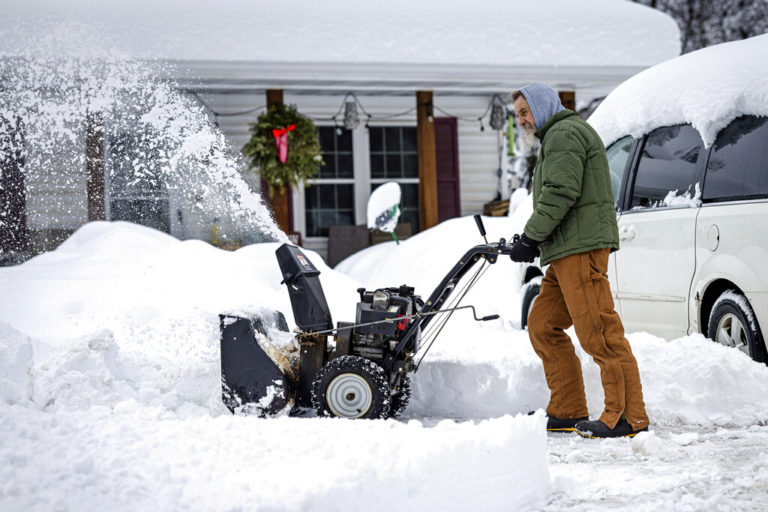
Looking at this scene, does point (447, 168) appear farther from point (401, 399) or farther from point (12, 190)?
point (401, 399)

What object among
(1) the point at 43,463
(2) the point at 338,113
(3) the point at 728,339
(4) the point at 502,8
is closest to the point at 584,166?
(3) the point at 728,339

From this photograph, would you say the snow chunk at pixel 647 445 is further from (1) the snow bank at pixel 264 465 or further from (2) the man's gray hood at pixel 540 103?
(2) the man's gray hood at pixel 540 103

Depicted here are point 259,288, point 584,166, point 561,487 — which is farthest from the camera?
point 259,288

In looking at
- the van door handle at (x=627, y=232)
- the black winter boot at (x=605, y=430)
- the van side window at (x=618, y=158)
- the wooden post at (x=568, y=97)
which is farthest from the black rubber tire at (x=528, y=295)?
the wooden post at (x=568, y=97)

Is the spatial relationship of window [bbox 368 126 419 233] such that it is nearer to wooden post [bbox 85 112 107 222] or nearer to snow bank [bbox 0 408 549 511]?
wooden post [bbox 85 112 107 222]

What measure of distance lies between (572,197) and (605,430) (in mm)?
1134

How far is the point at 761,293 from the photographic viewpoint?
4543 mm

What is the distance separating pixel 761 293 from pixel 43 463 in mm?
3464

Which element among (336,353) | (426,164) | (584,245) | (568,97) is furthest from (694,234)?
(568,97)

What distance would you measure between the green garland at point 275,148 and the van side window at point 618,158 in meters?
6.79

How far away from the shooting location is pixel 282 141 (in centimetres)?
1228

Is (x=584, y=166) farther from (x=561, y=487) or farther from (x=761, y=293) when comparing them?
(x=561, y=487)

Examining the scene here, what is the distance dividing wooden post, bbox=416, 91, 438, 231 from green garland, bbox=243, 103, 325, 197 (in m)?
1.64

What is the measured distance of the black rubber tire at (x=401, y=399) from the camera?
15.7ft
